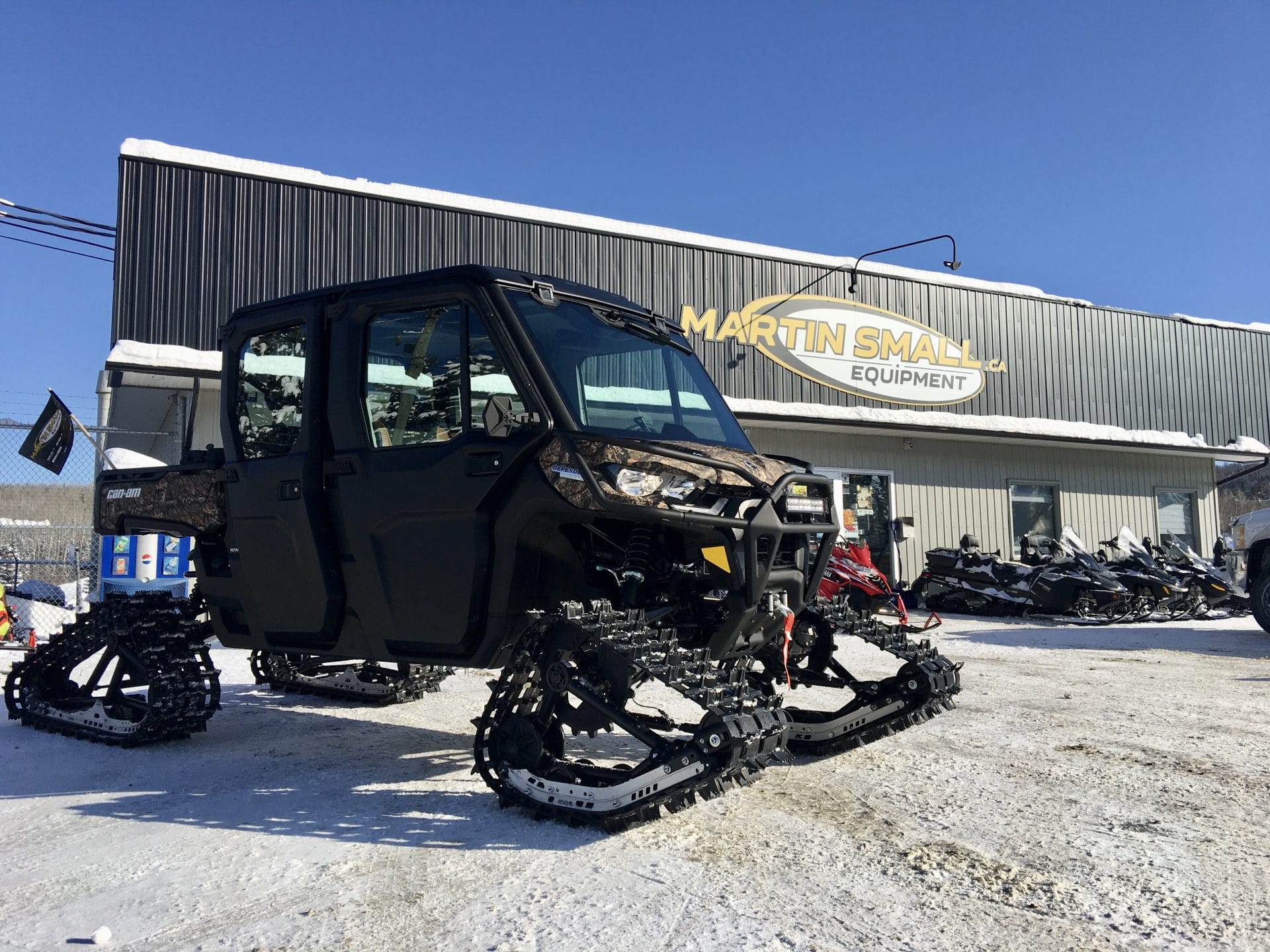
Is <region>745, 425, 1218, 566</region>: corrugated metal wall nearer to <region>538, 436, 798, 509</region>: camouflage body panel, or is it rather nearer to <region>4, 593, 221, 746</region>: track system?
<region>4, 593, 221, 746</region>: track system

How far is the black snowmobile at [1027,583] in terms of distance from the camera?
14.6 m

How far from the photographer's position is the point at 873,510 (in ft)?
62.2

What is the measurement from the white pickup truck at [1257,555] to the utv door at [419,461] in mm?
11077

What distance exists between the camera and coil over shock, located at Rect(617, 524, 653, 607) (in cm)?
432

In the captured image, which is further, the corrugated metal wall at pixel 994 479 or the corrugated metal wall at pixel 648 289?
the corrugated metal wall at pixel 994 479

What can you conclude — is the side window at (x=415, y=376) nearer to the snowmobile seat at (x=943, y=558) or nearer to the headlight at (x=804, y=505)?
the headlight at (x=804, y=505)

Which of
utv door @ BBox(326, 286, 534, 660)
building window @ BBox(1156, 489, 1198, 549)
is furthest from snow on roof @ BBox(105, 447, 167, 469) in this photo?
building window @ BBox(1156, 489, 1198, 549)

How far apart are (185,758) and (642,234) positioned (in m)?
12.9

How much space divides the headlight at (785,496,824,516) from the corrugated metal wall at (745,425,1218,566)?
13.0 metres

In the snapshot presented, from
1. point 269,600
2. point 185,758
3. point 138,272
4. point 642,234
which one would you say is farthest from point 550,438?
point 642,234

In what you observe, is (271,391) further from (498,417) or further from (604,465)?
(604,465)

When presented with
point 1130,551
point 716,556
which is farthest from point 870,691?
point 1130,551

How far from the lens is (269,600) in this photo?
17.4ft

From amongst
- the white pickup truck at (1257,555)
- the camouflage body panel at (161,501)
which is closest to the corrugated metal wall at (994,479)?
the white pickup truck at (1257,555)
